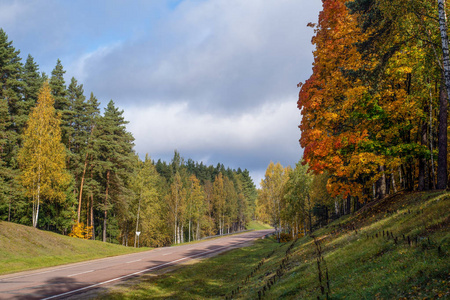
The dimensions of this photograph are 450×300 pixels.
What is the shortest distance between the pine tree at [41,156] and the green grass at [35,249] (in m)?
3.76

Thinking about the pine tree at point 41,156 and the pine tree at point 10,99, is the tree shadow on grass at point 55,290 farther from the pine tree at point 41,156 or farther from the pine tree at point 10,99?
the pine tree at point 10,99

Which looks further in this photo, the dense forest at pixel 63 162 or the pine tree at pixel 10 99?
the pine tree at pixel 10 99

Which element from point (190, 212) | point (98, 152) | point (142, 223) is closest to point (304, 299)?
point (98, 152)

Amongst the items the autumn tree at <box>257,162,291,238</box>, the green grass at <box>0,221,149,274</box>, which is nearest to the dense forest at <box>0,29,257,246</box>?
the green grass at <box>0,221,149,274</box>

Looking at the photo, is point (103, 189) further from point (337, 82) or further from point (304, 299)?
point (304, 299)

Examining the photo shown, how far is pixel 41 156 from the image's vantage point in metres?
29.0

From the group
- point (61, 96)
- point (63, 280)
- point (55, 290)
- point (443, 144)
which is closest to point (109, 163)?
point (61, 96)

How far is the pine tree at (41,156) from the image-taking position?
28.7 metres

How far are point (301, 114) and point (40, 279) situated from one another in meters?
16.6

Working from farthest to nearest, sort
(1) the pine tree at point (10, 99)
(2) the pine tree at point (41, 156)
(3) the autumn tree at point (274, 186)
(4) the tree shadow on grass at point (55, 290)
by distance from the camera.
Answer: (3) the autumn tree at point (274, 186) → (1) the pine tree at point (10, 99) → (2) the pine tree at point (41, 156) → (4) the tree shadow on grass at point (55, 290)

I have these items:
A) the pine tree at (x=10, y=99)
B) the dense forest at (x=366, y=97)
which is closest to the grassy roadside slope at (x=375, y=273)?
the dense forest at (x=366, y=97)

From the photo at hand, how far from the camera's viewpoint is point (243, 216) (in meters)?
103

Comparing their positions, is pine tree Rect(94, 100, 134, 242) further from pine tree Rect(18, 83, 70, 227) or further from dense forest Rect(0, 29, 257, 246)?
pine tree Rect(18, 83, 70, 227)

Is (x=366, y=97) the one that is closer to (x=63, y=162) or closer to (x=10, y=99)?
(x=63, y=162)
